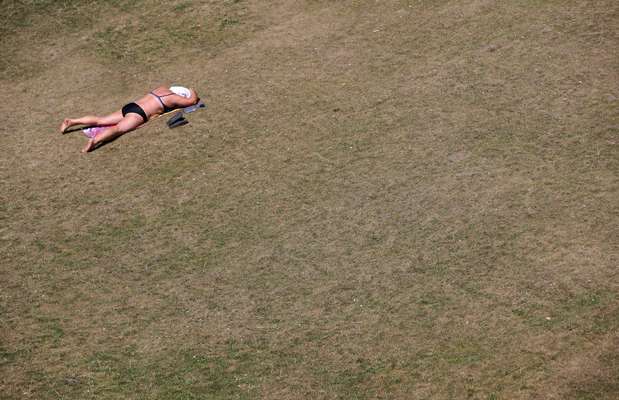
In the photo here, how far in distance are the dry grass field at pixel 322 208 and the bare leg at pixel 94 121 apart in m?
0.26

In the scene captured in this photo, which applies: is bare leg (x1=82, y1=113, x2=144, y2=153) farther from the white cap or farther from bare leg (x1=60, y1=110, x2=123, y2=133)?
the white cap

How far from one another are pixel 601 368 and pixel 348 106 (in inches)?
236

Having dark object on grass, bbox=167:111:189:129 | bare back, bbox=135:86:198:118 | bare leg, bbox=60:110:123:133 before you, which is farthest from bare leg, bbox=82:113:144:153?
dark object on grass, bbox=167:111:189:129

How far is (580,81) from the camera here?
11.9 metres

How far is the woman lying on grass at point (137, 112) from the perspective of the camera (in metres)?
12.1

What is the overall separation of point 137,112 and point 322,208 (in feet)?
12.8

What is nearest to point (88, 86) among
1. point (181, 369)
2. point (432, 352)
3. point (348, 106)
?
point (348, 106)

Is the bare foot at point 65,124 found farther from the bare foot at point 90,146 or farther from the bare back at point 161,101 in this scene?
the bare back at point 161,101

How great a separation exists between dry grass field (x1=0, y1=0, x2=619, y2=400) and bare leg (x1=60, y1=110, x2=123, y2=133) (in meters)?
0.26

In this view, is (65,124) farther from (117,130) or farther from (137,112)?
(137,112)

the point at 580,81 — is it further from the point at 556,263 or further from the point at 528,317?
the point at 528,317

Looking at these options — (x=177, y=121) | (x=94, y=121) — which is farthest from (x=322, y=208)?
(x=94, y=121)

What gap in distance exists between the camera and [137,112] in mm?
12203

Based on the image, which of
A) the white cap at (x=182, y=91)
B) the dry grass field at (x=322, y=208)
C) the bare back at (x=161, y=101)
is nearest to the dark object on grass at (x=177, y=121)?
the dry grass field at (x=322, y=208)
